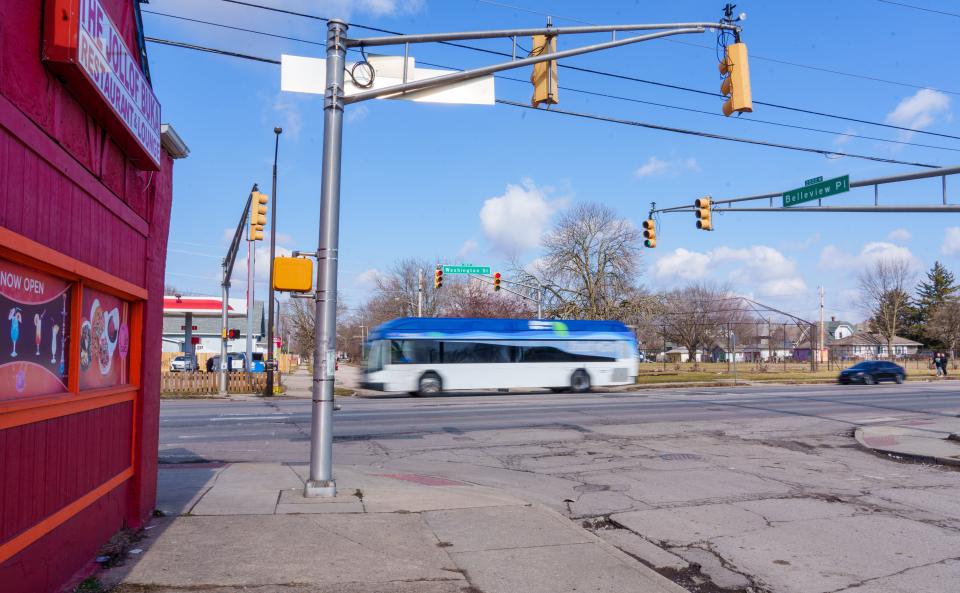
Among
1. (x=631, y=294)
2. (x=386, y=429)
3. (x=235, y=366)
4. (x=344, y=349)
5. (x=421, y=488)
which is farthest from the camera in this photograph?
(x=344, y=349)

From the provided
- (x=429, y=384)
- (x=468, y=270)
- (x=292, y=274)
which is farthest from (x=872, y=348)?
(x=292, y=274)

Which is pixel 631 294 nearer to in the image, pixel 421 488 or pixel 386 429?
pixel 386 429

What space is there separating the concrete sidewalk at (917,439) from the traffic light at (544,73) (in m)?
8.73

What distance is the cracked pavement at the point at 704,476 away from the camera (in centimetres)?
670

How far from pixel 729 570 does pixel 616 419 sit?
11.9m

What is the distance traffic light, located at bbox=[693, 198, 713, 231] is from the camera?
69.8ft

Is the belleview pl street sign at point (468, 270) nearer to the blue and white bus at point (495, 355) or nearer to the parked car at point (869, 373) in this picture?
the blue and white bus at point (495, 355)

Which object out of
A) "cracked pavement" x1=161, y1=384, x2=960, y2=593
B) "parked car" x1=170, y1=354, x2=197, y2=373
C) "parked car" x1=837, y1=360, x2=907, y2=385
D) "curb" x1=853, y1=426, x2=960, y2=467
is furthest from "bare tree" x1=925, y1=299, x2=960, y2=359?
"curb" x1=853, y1=426, x2=960, y2=467

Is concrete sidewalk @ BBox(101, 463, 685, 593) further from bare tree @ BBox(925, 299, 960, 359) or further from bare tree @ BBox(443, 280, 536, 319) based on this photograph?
bare tree @ BBox(925, 299, 960, 359)

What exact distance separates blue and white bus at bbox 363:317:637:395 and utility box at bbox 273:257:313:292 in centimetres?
1995

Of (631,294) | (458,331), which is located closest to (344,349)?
(631,294)

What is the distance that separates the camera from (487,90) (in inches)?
379

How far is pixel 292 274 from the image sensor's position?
8352 mm

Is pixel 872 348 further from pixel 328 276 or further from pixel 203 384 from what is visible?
pixel 328 276
